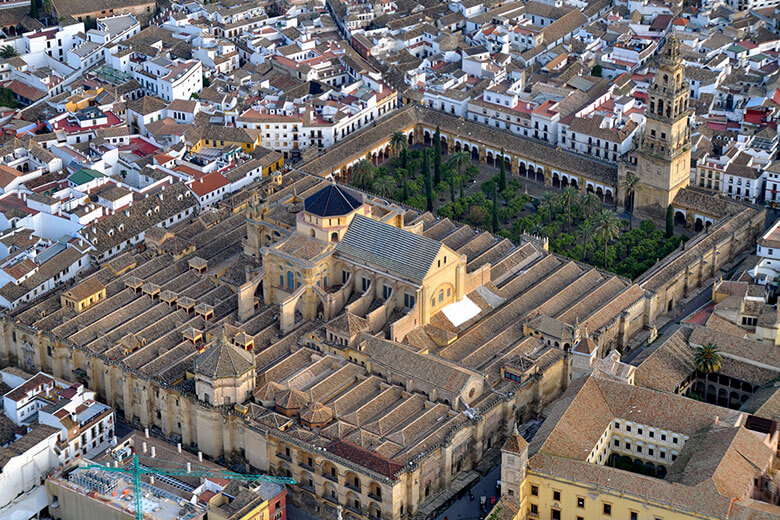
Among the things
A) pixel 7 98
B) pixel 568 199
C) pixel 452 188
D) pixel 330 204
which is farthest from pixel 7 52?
pixel 568 199

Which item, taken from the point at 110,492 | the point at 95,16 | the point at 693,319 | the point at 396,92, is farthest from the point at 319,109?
the point at 110,492

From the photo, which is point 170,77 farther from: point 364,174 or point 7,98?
point 364,174

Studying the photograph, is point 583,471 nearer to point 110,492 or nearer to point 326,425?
point 326,425

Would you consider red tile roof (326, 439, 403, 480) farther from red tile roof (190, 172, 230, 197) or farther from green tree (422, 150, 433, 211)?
green tree (422, 150, 433, 211)

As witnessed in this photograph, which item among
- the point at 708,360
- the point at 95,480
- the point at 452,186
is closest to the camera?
the point at 95,480

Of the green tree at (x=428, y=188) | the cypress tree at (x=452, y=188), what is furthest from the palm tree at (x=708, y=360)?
the green tree at (x=428, y=188)

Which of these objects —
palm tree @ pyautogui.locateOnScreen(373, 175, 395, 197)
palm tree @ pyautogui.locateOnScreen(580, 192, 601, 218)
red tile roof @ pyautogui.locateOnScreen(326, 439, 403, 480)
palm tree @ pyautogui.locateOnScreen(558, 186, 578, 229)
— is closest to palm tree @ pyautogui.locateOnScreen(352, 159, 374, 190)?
palm tree @ pyautogui.locateOnScreen(373, 175, 395, 197)

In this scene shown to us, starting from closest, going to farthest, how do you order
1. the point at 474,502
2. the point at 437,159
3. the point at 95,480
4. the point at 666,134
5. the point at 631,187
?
the point at 95,480 → the point at 474,502 → the point at 666,134 → the point at 631,187 → the point at 437,159
